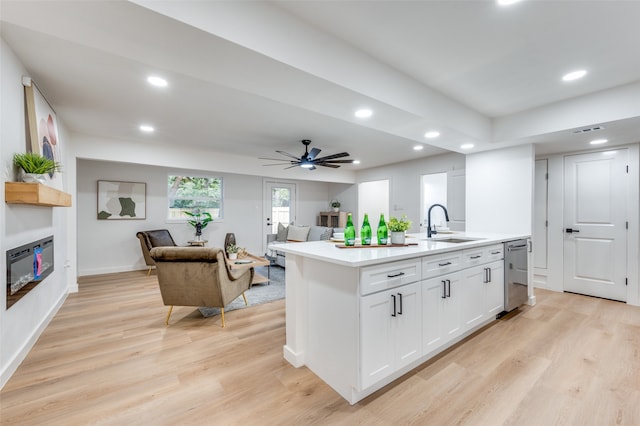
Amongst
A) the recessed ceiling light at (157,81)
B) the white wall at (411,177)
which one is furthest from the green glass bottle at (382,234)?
the white wall at (411,177)

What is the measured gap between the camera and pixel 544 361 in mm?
2227

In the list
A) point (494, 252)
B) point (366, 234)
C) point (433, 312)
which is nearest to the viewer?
point (433, 312)

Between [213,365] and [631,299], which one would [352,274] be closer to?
[213,365]

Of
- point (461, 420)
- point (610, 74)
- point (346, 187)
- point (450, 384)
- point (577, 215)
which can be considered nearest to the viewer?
point (461, 420)

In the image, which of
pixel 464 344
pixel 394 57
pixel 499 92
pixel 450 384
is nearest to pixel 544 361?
pixel 464 344

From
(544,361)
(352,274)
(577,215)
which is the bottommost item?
(544,361)

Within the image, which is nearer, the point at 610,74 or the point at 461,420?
the point at 461,420

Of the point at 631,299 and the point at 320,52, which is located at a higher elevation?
the point at 320,52

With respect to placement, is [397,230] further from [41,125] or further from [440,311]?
[41,125]

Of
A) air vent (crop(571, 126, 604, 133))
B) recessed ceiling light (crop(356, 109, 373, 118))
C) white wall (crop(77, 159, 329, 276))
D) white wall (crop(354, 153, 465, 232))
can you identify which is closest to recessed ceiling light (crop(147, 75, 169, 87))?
recessed ceiling light (crop(356, 109, 373, 118))

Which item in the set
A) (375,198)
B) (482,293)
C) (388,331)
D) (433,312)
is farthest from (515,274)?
(375,198)

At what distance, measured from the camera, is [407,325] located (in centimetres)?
196

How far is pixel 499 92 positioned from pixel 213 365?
3721mm

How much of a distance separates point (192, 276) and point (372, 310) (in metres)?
1.95
